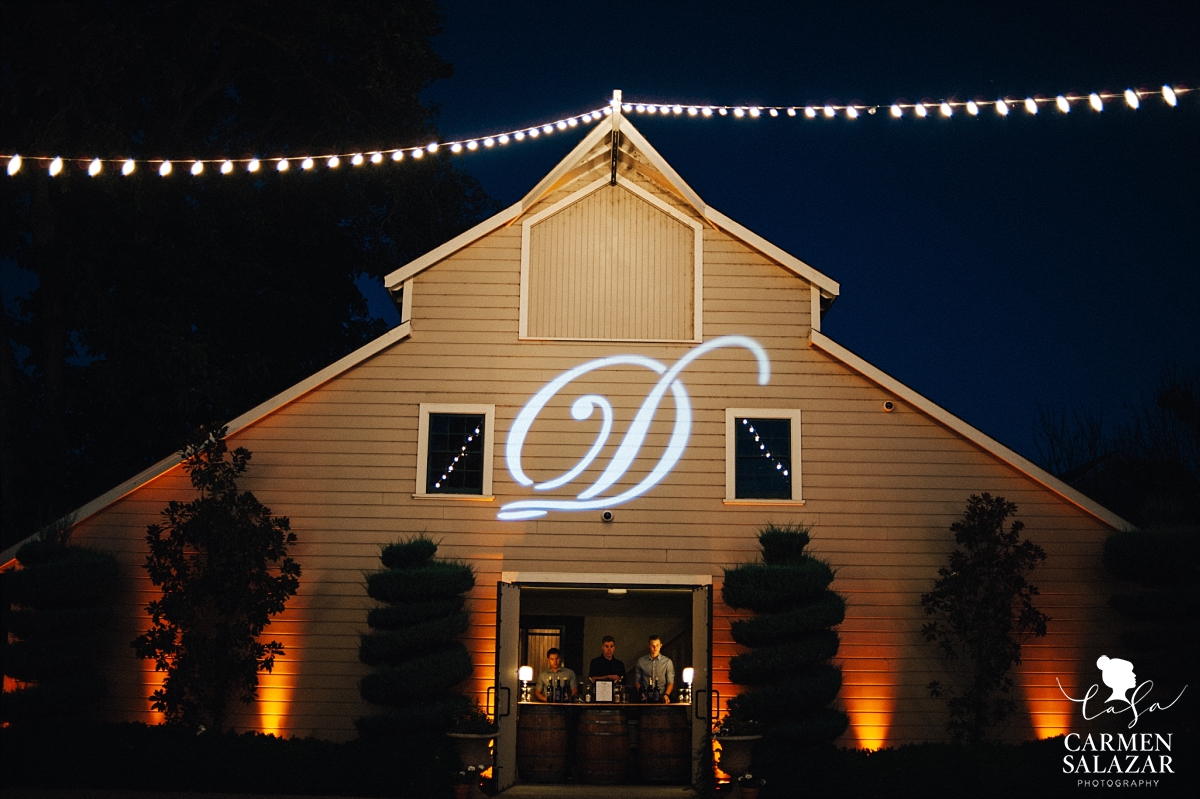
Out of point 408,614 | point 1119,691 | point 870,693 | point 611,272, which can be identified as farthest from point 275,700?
point 1119,691

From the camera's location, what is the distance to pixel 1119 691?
518 inches

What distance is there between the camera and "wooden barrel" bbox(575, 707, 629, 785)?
13.1m

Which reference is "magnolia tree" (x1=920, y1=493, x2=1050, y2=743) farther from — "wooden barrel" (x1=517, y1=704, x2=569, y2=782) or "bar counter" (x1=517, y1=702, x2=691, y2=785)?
"wooden barrel" (x1=517, y1=704, x2=569, y2=782)

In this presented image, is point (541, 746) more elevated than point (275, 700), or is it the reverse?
point (275, 700)

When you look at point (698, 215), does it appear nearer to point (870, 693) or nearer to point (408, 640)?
point (870, 693)

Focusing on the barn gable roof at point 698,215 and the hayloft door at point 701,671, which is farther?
the barn gable roof at point 698,215

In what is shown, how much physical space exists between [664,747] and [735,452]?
3.67 meters

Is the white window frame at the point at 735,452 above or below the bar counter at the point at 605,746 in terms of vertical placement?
above

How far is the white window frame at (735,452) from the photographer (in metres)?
13.7

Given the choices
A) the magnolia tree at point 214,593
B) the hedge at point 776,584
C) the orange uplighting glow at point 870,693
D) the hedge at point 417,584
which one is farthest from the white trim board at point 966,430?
the magnolia tree at point 214,593

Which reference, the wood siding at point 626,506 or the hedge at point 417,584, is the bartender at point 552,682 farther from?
the hedge at point 417,584

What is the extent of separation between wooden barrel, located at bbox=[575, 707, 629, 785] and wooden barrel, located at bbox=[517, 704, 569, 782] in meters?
0.23

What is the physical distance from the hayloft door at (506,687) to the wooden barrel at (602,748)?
32.2 inches

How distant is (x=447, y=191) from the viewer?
2139 centimetres
